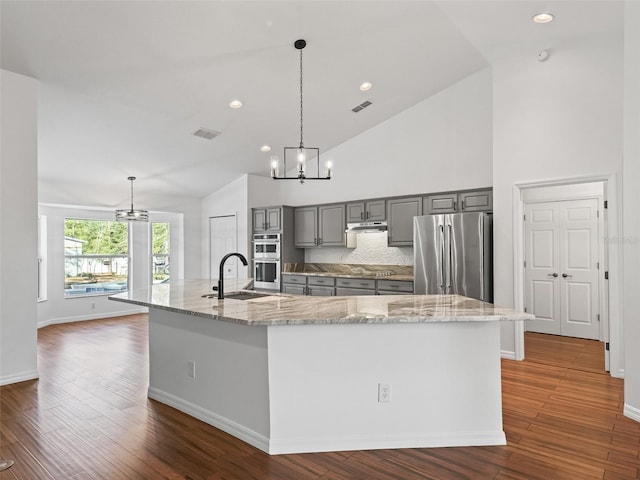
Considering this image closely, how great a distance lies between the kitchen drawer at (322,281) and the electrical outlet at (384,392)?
11.9 feet

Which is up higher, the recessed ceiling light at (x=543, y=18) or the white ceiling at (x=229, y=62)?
the recessed ceiling light at (x=543, y=18)

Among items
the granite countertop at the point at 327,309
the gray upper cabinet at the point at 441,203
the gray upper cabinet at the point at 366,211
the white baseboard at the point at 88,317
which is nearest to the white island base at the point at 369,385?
the granite countertop at the point at 327,309

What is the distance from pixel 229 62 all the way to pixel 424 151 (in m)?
2.94

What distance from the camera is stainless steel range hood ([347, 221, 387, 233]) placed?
598 centimetres

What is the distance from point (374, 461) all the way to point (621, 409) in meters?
2.18

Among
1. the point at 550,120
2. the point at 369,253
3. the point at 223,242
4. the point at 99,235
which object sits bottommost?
the point at 369,253

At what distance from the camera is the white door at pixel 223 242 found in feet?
25.1

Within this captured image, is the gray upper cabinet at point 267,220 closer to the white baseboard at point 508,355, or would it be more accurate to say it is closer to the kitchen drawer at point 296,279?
the kitchen drawer at point 296,279

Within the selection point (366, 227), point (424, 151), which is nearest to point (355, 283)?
point (366, 227)

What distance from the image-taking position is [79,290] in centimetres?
734

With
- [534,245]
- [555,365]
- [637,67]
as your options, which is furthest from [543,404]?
[534,245]

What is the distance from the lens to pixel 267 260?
707 centimetres

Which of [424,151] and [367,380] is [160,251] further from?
[367,380]

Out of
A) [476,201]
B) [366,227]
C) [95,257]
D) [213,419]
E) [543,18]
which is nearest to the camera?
[213,419]
